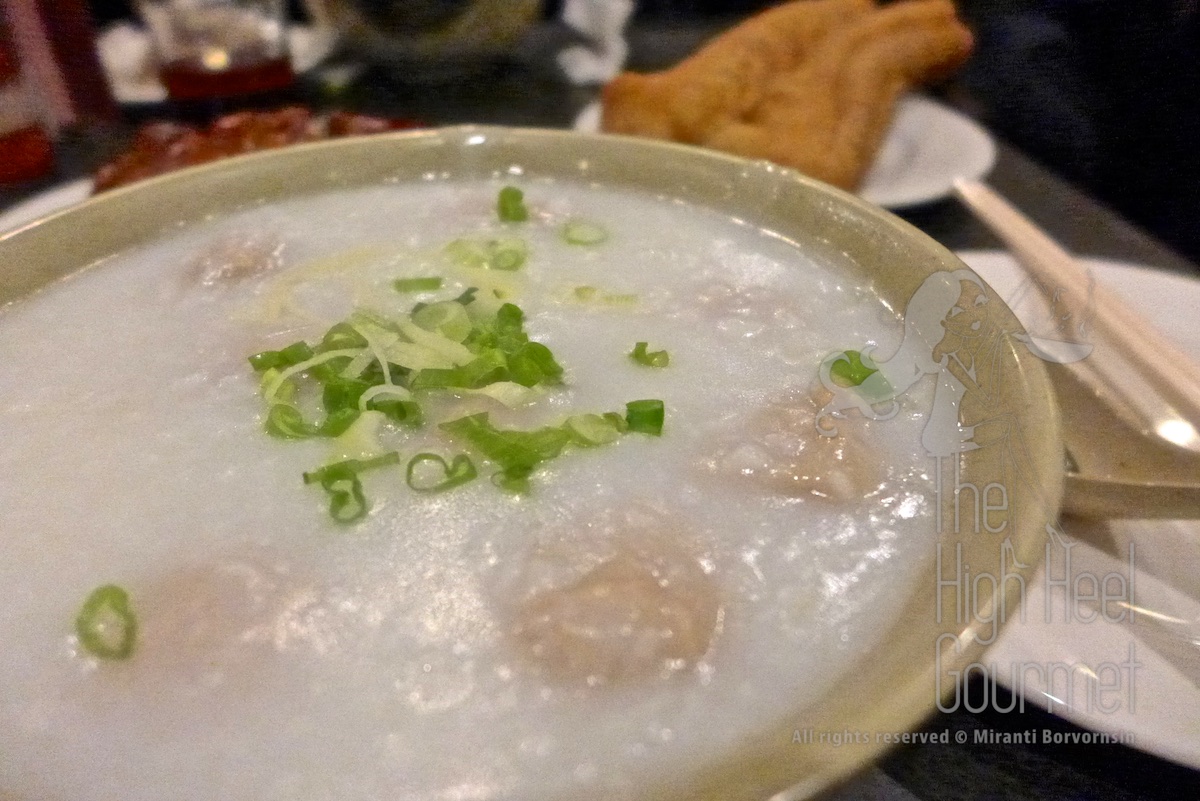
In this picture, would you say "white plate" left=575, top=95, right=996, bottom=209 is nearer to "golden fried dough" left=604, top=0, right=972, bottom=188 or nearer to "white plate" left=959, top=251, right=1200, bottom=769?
"golden fried dough" left=604, top=0, right=972, bottom=188

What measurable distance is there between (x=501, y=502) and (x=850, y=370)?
0.45 m

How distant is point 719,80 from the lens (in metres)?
2.35

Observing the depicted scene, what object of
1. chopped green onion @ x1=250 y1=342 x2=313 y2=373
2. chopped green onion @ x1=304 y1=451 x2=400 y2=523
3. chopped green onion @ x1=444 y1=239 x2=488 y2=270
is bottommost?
chopped green onion @ x1=304 y1=451 x2=400 y2=523

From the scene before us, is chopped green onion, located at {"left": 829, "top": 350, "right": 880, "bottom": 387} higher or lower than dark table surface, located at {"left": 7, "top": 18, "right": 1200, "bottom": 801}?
higher

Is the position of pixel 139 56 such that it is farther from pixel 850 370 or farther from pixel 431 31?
pixel 850 370

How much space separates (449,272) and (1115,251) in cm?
181

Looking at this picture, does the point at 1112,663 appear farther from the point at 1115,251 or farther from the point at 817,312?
the point at 1115,251

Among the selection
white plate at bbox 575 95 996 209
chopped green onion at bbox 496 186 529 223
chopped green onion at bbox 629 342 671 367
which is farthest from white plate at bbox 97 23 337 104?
chopped green onion at bbox 629 342 671 367

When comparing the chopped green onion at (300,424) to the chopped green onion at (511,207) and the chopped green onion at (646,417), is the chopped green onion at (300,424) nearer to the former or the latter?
the chopped green onion at (646,417)

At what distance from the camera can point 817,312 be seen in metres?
1.14

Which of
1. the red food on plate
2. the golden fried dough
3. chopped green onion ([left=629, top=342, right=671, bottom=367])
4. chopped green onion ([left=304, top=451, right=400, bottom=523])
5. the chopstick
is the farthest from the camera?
the golden fried dough

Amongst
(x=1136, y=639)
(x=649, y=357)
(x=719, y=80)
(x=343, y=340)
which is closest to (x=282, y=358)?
(x=343, y=340)

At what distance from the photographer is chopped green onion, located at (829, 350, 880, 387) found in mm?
992

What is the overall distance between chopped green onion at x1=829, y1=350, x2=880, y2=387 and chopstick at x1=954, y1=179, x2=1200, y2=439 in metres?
0.60
